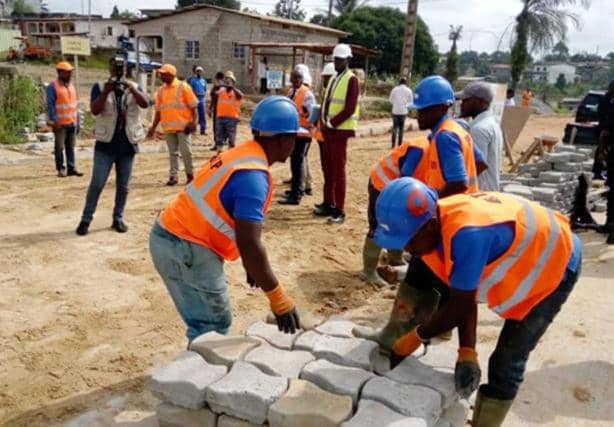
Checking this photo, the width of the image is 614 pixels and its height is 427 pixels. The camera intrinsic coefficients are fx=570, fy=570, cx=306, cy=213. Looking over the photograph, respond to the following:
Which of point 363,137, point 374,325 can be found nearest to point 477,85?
point 374,325

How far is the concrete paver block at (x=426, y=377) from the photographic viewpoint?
2.51 m

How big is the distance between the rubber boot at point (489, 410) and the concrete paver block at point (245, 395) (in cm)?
90

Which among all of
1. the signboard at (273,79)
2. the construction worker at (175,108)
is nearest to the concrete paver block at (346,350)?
the construction worker at (175,108)

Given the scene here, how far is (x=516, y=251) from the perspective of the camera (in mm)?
2242

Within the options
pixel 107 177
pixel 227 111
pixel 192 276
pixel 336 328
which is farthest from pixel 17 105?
pixel 336 328

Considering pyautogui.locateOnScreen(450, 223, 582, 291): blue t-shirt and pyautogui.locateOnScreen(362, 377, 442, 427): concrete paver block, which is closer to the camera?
pyautogui.locateOnScreen(450, 223, 582, 291): blue t-shirt

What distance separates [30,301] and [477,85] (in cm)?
376

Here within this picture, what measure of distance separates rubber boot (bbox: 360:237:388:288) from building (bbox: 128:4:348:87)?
20.9 m

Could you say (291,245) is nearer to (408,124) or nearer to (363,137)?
(363,137)

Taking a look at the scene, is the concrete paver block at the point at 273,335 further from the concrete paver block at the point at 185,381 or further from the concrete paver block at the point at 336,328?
the concrete paver block at the point at 185,381

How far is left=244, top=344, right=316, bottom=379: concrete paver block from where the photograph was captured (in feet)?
8.54

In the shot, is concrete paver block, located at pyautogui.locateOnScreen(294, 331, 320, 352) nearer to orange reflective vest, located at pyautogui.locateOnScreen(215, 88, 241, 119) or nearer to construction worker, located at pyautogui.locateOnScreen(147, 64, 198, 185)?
construction worker, located at pyautogui.locateOnScreen(147, 64, 198, 185)

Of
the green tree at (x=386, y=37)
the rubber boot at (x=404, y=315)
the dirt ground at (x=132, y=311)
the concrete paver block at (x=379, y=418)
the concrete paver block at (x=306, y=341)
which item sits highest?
the green tree at (x=386, y=37)

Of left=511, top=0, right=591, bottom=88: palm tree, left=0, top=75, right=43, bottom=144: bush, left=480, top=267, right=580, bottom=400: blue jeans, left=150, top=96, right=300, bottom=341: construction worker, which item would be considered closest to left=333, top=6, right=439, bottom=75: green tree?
left=511, top=0, right=591, bottom=88: palm tree
